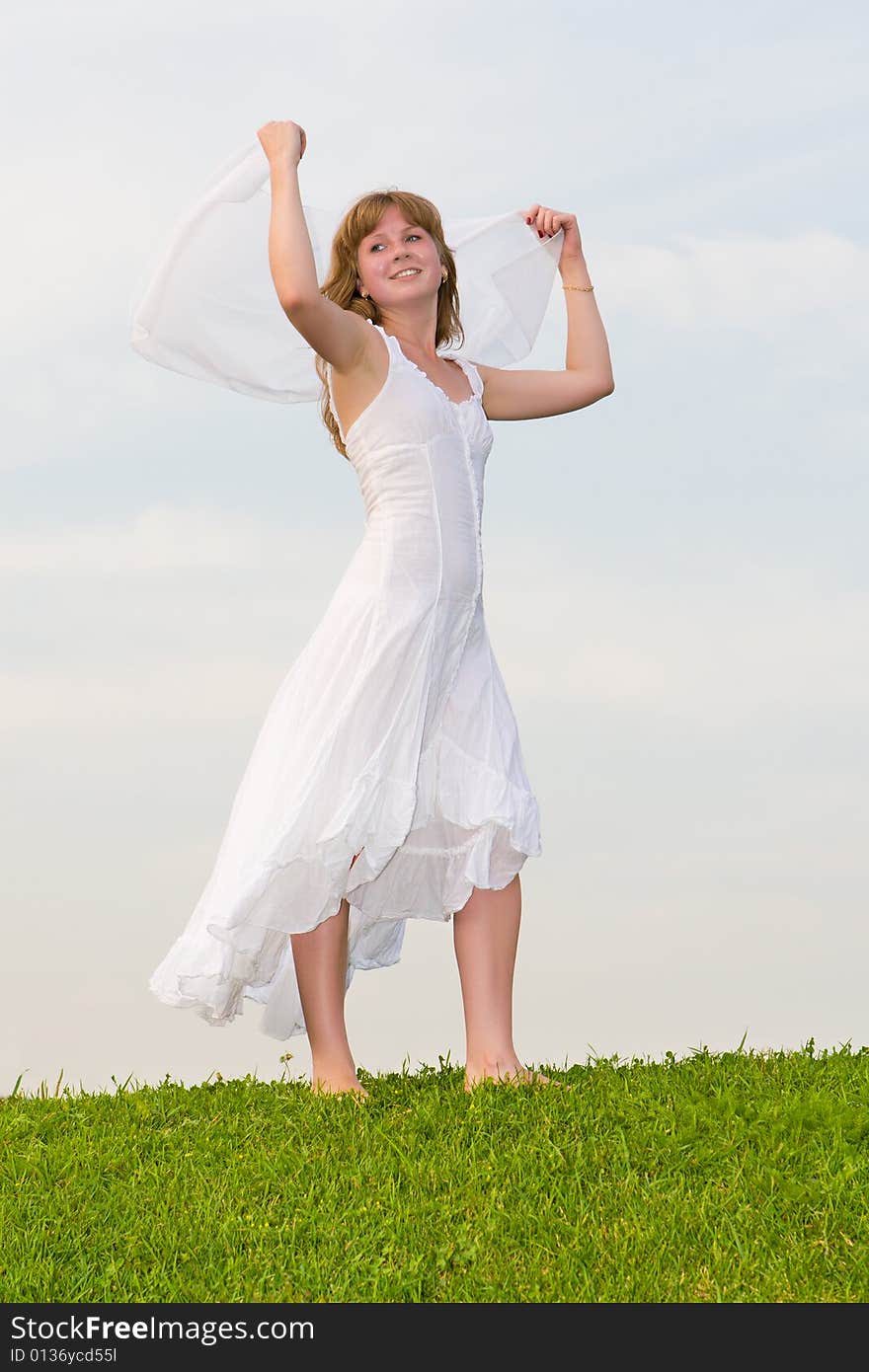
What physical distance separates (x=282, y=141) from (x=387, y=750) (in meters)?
2.57

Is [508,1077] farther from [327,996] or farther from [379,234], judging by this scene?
[379,234]

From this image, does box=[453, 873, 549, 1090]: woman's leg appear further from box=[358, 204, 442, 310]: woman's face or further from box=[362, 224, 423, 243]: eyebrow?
box=[362, 224, 423, 243]: eyebrow

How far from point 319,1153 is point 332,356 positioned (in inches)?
126

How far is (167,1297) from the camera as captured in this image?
15.3 feet

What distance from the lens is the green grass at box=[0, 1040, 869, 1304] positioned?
15.4 feet

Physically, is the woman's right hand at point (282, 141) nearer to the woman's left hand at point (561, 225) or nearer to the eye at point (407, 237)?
the eye at point (407, 237)

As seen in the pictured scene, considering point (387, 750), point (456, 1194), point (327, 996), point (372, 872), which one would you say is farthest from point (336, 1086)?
point (387, 750)

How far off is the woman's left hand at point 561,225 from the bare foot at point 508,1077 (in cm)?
391

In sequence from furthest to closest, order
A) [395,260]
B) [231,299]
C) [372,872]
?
[231,299]
[395,260]
[372,872]

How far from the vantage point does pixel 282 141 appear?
614 centimetres

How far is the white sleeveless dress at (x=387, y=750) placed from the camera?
6043 mm

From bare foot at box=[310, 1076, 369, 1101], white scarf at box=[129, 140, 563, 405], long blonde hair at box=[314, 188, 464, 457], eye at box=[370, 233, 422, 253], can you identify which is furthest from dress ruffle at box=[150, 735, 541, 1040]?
eye at box=[370, 233, 422, 253]
